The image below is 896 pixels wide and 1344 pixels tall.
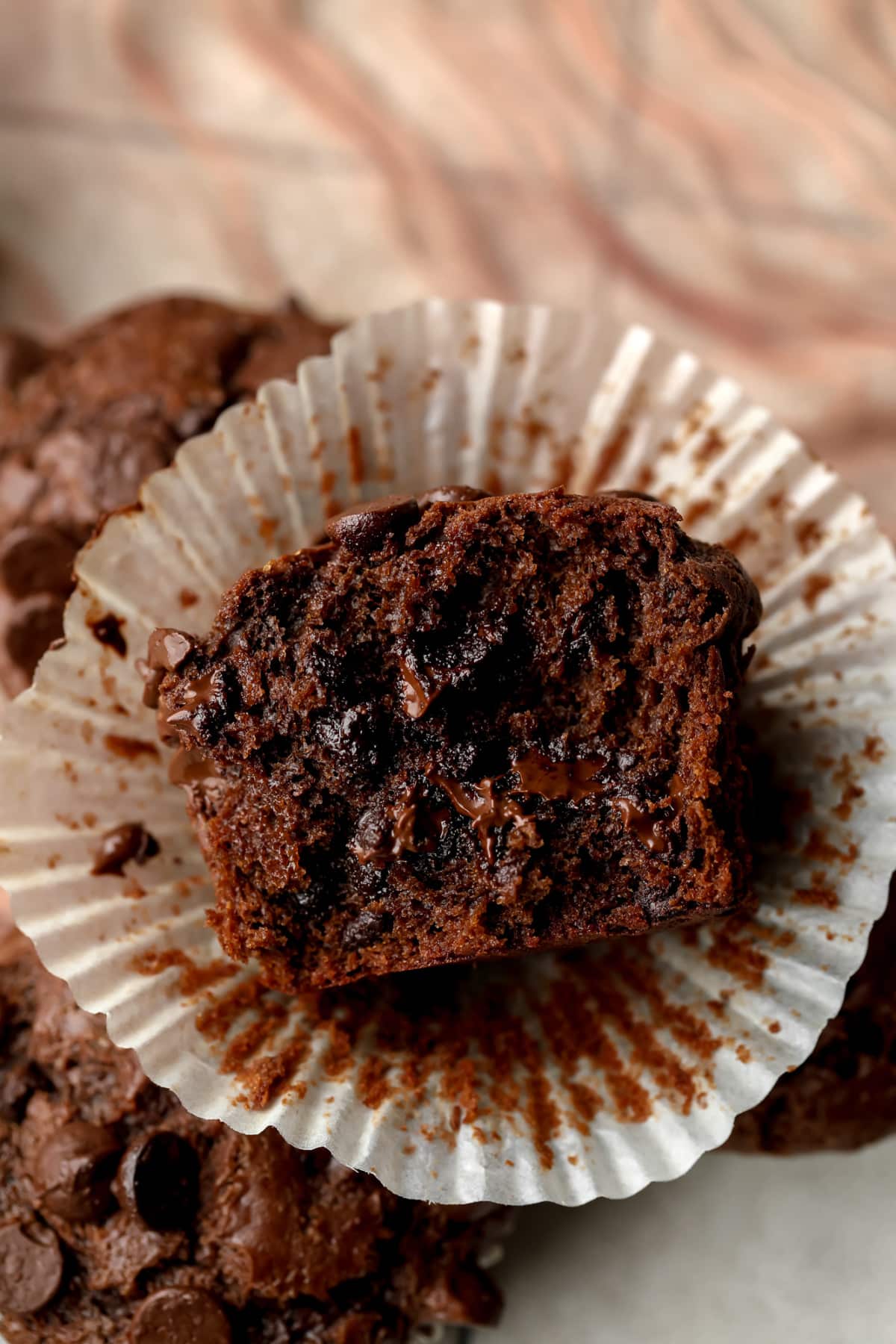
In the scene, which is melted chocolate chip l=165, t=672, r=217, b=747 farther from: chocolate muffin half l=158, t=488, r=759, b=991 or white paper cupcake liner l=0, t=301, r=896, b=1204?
white paper cupcake liner l=0, t=301, r=896, b=1204

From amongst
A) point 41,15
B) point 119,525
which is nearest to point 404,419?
point 119,525

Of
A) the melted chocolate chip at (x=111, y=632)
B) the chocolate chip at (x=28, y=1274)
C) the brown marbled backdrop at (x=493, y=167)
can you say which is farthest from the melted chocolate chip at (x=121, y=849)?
the brown marbled backdrop at (x=493, y=167)

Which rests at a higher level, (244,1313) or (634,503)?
(634,503)

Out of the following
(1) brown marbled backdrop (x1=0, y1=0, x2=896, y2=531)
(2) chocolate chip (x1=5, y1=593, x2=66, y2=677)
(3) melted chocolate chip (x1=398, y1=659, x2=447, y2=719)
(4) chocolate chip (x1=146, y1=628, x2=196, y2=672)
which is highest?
(1) brown marbled backdrop (x1=0, y1=0, x2=896, y2=531)

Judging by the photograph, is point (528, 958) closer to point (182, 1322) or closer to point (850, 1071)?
point (850, 1071)

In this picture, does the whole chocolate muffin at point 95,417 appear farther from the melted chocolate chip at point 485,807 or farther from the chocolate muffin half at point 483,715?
the melted chocolate chip at point 485,807

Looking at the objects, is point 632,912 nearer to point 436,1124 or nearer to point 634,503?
point 436,1124

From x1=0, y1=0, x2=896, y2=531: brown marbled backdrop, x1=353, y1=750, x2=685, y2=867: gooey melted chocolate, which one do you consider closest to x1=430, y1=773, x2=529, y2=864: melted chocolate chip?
x1=353, y1=750, x2=685, y2=867: gooey melted chocolate
